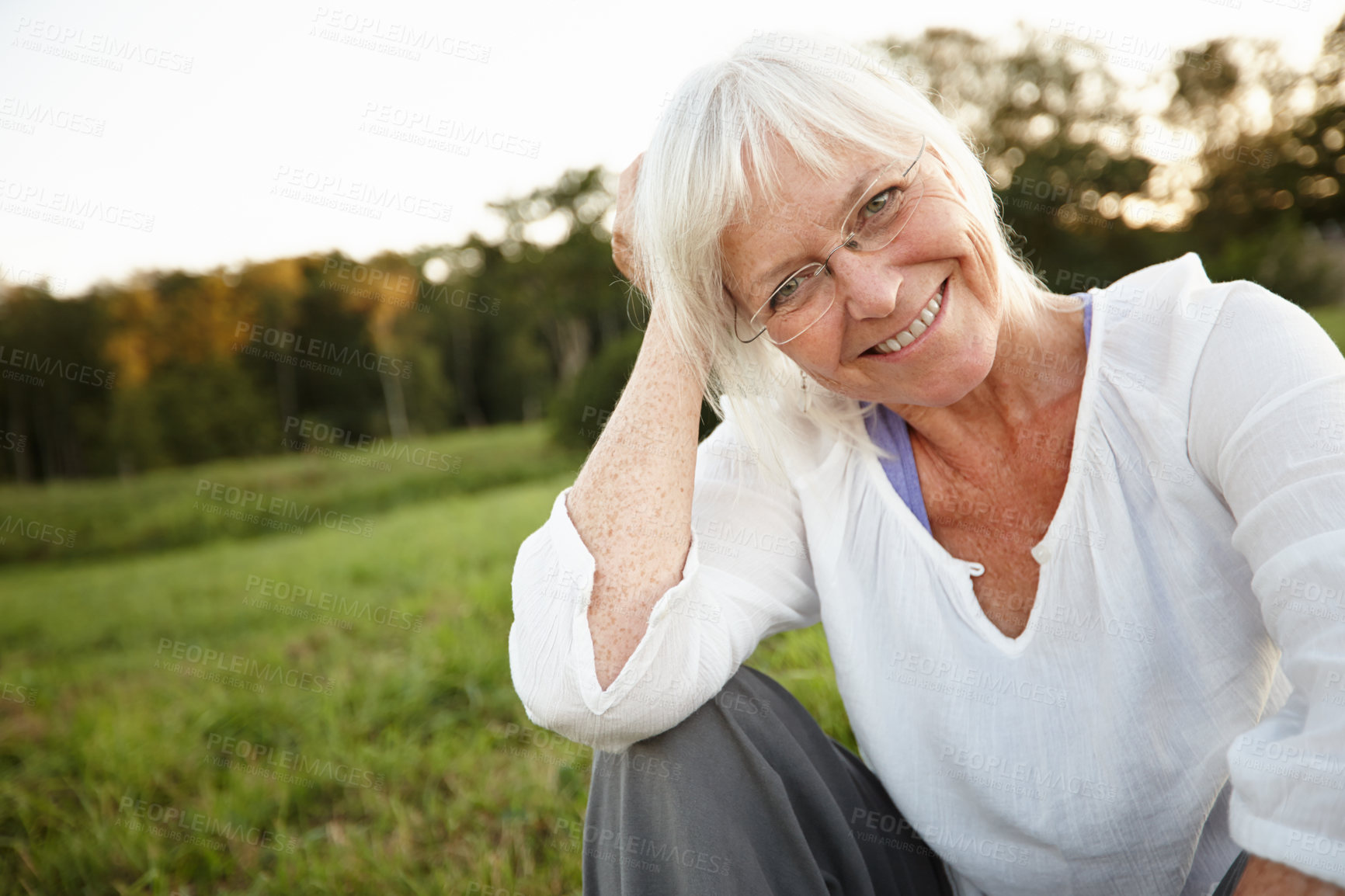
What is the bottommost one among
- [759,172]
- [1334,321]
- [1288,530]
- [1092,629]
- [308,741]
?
[308,741]

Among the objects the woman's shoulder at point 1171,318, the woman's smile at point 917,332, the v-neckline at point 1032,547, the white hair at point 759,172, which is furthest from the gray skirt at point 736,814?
the woman's shoulder at point 1171,318

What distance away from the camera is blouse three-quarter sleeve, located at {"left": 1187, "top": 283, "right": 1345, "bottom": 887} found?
1021 millimetres

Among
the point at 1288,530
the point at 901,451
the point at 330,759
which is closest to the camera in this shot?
the point at 1288,530

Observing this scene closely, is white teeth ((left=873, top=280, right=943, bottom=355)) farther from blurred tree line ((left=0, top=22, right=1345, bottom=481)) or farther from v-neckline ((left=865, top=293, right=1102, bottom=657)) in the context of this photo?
blurred tree line ((left=0, top=22, right=1345, bottom=481))

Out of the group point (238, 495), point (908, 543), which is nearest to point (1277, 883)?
point (908, 543)

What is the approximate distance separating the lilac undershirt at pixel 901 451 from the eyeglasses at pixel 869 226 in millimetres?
370

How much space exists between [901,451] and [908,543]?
8.8 inches

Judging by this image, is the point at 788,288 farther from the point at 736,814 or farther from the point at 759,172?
the point at 736,814

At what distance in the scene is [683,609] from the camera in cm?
151

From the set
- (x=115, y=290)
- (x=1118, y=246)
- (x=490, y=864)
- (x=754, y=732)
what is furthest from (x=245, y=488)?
(x=1118, y=246)

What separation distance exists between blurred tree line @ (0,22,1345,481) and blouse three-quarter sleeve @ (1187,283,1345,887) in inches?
420

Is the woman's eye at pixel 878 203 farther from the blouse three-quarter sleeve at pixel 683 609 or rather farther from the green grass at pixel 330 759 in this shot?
the green grass at pixel 330 759

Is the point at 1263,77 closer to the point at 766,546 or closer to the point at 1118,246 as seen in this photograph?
the point at 1118,246

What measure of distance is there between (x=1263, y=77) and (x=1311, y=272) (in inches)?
172
